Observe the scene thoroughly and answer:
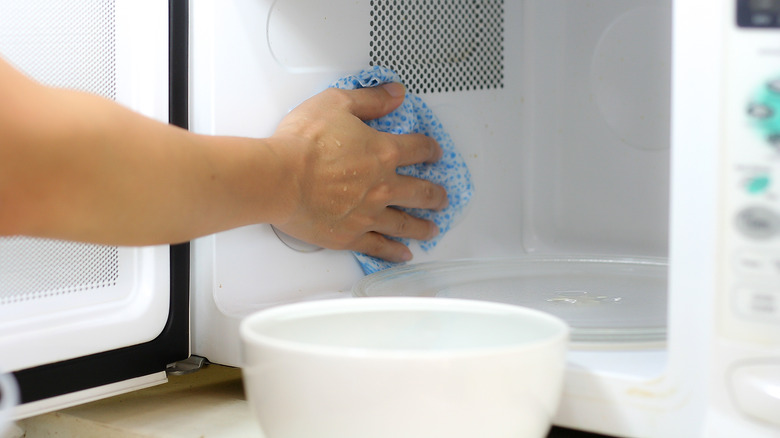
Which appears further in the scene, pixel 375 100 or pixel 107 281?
pixel 375 100

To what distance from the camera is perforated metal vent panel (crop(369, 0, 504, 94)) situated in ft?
2.67

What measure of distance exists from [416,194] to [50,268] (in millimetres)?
362

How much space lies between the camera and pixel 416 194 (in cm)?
83

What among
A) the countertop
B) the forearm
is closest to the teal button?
the countertop

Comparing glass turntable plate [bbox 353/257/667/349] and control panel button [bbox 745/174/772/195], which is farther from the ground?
control panel button [bbox 745/174/772/195]

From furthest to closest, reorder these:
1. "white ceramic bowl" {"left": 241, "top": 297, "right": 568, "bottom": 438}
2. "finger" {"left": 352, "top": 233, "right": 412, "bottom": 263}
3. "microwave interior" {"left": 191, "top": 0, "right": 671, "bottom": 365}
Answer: "finger" {"left": 352, "top": 233, "right": 412, "bottom": 263} → "microwave interior" {"left": 191, "top": 0, "right": 671, "bottom": 365} → "white ceramic bowl" {"left": 241, "top": 297, "right": 568, "bottom": 438}

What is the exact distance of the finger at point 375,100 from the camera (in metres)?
0.76

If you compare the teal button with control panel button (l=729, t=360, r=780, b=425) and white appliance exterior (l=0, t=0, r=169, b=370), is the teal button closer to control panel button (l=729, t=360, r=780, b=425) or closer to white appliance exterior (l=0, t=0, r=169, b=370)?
control panel button (l=729, t=360, r=780, b=425)

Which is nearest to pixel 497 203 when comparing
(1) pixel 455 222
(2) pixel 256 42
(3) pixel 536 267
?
(1) pixel 455 222

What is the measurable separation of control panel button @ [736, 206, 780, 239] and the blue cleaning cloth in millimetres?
434

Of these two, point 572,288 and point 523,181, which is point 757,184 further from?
point 523,181

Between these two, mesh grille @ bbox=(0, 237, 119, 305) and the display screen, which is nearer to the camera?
the display screen

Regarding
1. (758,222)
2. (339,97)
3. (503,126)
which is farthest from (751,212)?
(503,126)

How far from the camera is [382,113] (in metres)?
0.79
